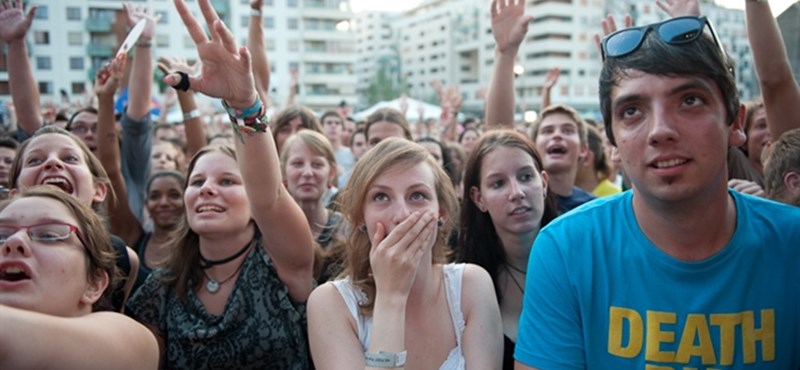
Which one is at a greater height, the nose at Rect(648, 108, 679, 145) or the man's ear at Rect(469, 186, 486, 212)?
the nose at Rect(648, 108, 679, 145)

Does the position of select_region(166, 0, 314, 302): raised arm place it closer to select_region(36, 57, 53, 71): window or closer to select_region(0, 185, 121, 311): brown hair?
select_region(0, 185, 121, 311): brown hair

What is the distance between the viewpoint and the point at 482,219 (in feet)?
11.1

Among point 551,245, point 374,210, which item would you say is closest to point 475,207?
point 374,210

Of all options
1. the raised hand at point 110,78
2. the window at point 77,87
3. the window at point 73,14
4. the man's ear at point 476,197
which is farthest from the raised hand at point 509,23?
the window at point 73,14

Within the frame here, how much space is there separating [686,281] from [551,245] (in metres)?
0.42

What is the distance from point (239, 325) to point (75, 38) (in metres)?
64.9

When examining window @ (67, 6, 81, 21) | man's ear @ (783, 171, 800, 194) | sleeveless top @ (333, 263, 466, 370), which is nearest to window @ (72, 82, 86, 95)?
window @ (67, 6, 81, 21)

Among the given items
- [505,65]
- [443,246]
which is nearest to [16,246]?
[443,246]

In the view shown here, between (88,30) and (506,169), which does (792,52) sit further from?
(88,30)

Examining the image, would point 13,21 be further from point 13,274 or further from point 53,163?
point 13,274

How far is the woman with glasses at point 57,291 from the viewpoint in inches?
60.2

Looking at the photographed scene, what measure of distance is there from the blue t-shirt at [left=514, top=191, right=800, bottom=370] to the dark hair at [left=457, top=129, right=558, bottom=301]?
1394mm

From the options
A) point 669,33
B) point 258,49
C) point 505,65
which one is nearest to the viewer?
point 669,33

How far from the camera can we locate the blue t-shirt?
5.52 feet
